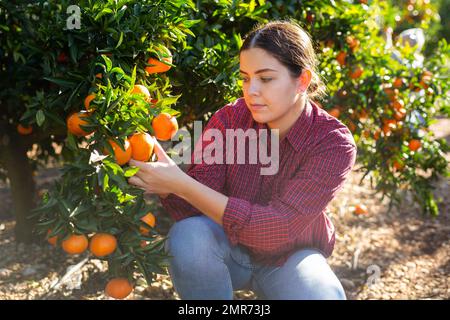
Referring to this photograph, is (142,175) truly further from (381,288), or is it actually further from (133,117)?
(381,288)

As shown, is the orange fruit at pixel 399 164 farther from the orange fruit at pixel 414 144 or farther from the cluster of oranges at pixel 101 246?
the cluster of oranges at pixel 101 246

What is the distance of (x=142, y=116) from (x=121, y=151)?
0.38 feet

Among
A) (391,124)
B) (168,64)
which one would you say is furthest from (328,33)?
(168,64)

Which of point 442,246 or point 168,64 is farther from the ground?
point 168,64

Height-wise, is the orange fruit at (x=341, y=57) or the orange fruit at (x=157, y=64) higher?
the orange fruit at (x=341, y=57)

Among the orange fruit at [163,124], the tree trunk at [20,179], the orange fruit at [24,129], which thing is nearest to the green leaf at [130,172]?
the orange fruit at [163,124]

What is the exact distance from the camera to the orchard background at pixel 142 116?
171cm

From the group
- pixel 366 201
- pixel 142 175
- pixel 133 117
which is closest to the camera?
pixel 133 117

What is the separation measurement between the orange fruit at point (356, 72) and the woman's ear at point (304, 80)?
1012mm

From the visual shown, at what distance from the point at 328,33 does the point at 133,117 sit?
152 centimetres

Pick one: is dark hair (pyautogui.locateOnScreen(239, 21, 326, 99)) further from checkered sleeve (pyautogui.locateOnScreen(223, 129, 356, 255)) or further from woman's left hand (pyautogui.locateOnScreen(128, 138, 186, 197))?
woman's left hand (pyautogui.locateOnScreen(128, 138, 186, 197))

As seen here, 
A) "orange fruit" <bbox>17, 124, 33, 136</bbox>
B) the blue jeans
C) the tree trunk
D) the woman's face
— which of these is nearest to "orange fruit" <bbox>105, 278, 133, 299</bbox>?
the blue jeans
